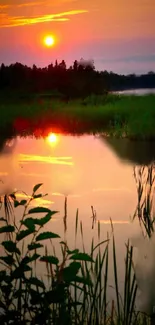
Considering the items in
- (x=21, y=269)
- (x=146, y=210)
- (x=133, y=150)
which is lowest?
(x=146, y=210)

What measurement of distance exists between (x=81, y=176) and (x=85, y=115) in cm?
493

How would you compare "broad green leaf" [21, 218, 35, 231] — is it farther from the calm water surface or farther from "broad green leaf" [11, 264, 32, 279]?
the calm water surface

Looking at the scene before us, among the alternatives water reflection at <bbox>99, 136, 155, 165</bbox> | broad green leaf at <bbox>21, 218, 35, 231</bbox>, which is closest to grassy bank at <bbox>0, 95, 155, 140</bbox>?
water reflection at <bbox>99, 136, 155, 165</bbox>

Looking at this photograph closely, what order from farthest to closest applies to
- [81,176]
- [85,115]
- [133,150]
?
[85,115] < [133,150] < [81,176]

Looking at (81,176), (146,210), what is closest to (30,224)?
(146,210)

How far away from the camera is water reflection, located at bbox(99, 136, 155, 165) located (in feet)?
19.2

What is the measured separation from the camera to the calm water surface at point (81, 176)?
3643 millimetres

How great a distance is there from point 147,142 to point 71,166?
59.5 inches

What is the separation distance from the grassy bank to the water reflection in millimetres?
147

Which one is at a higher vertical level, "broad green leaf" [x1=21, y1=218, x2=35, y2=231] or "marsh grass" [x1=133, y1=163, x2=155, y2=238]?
"broad green leaf" [x1=21, y1=218, x2=35, y2=231]

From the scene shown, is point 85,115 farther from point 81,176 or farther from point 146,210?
point 146,210

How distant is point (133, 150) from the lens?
6.41 metres

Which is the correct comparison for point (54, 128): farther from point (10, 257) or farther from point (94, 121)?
point (10, 257)

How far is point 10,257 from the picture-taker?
129 centimetres
